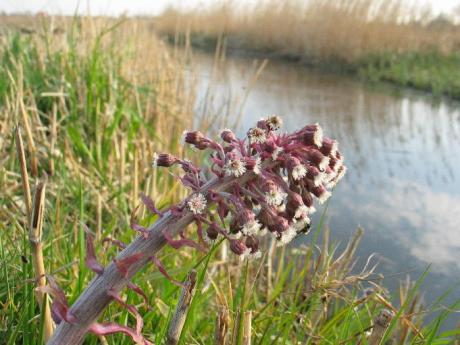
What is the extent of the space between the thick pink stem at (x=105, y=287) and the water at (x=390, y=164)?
0.99 metres

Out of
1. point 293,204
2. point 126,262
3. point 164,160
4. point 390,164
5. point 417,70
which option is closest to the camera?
point 126,262

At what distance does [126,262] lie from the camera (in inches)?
47.6

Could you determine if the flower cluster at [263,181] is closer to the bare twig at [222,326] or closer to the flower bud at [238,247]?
the flower bud at [238,247]

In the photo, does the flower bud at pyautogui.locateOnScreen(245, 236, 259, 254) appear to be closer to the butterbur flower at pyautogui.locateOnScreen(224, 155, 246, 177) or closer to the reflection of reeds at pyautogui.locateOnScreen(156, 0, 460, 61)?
the butterbur flower at pyautogui.locateOnScreen(224, 155, 246, 177)

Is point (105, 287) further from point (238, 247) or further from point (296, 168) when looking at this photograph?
point (296, 168)

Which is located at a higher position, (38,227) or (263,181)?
(263,181)

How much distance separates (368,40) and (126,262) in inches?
858

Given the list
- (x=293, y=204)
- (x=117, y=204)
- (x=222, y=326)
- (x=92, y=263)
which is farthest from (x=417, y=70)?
(x=92, y=263)

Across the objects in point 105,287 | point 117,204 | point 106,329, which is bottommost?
point 117,204

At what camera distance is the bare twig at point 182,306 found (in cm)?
Answer: 151

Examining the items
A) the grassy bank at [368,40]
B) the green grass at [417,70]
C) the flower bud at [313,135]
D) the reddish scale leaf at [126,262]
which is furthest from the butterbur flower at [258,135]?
the grassy bank at [368,40]

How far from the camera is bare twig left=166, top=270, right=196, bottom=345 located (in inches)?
59.5

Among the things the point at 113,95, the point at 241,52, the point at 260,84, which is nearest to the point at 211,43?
the point at 241,52

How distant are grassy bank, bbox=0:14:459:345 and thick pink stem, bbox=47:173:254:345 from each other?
49 centimetres
